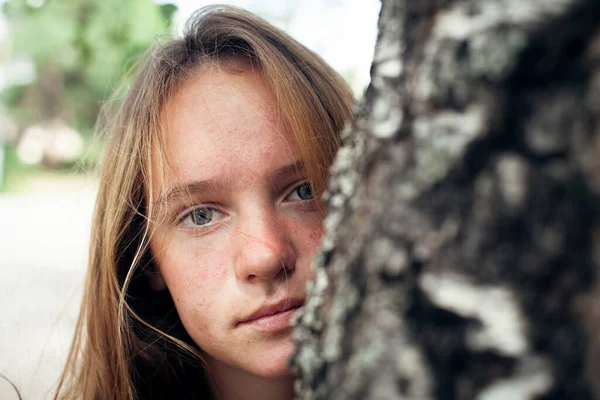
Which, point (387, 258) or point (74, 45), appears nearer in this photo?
point (387, 258)

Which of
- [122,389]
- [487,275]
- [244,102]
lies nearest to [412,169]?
[487,275]

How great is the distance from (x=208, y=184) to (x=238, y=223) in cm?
15

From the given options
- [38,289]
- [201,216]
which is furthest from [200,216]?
[38,289]

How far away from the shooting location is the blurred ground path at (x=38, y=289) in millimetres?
3467

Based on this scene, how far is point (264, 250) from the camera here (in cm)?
141

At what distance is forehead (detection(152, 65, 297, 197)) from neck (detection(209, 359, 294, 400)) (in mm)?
710

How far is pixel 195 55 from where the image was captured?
1.89 m

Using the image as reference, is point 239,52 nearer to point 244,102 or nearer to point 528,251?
point 244,102

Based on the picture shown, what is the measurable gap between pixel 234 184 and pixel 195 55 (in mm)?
615

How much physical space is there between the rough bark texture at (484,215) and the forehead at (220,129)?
90 cm

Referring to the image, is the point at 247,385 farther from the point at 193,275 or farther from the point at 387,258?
the point at 387,258

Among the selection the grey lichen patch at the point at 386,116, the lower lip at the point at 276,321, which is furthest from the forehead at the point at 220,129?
the grey lichen patch at the point at 386,116

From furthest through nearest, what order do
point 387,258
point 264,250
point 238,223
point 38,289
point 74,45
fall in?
point 74,45
point 38,289
point 238,223
point 264,250
point 387,258

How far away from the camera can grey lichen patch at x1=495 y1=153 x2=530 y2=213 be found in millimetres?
537
